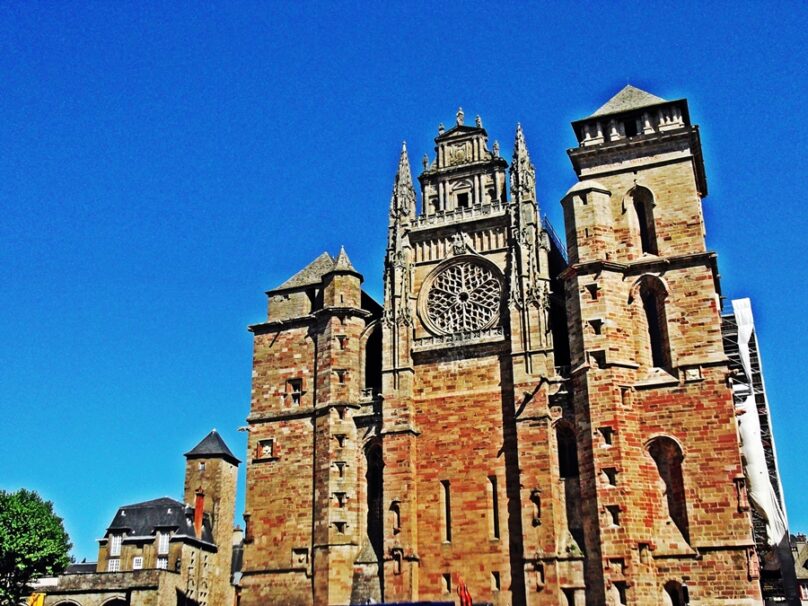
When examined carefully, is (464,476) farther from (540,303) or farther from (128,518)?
(128,518)

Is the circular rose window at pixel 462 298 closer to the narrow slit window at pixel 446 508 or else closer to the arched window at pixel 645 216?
the arched window at pixel 645 216

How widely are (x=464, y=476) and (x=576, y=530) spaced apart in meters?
5.15

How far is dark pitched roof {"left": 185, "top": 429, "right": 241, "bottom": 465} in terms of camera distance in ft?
174

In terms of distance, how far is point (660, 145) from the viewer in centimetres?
3831

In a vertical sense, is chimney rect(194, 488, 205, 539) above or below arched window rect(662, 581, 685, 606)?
above

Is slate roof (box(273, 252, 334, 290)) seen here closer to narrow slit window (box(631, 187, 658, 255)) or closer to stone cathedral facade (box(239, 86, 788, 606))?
stone cathedral facade (box(239, 86, 788, 606))

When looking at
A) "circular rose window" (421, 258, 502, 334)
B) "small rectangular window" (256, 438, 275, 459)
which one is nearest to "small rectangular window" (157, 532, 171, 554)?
"small rectangular window" (256, 438, 275, 459)

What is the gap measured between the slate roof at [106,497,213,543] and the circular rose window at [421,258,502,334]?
751 inches

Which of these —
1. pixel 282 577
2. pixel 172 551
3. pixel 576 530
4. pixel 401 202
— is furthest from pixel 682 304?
pixel 172 551

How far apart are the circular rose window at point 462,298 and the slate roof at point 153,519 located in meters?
19.1

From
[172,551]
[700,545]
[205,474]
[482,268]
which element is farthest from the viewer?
[205,474]

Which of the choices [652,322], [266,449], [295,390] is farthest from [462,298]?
[266,449]

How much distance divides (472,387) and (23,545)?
78.1 feet

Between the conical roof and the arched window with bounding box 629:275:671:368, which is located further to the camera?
the conical roof
